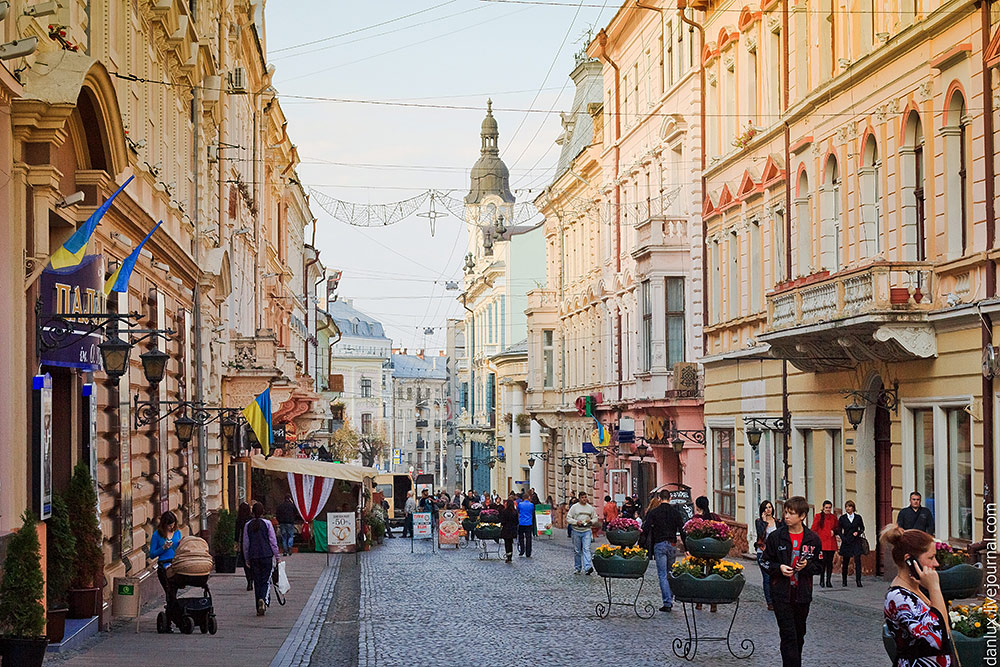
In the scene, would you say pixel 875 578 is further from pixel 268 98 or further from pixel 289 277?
pixel 289 277

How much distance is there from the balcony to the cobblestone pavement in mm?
3874

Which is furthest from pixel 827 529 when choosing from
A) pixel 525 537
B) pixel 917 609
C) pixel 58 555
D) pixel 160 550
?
pixel 917 609

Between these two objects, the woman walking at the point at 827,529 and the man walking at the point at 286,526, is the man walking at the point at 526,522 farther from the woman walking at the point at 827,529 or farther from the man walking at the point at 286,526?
the woman walking at the point at 827,529

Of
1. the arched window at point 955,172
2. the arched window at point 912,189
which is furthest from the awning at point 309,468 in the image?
the arched window at point 955,172

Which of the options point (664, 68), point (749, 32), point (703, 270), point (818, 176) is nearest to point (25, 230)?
point (818, 176)

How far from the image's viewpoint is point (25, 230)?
14.7m

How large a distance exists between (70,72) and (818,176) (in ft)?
57.4

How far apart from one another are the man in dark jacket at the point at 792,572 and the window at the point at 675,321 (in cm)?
2767

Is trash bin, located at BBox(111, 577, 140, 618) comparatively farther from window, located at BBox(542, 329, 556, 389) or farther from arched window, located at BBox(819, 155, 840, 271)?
window, located at BBox(542, 329, 556, 389)

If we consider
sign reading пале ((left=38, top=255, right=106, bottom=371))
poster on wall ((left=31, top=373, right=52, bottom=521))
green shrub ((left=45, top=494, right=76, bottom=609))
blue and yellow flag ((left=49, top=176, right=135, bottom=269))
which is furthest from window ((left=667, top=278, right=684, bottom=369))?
blue and yellow flag ((left=49, top=176, right=135, bottom=269))

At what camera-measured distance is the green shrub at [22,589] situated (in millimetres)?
12680

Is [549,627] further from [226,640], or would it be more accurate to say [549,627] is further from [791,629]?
[791,629]

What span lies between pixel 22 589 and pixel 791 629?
21.1ft

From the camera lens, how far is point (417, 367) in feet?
539
